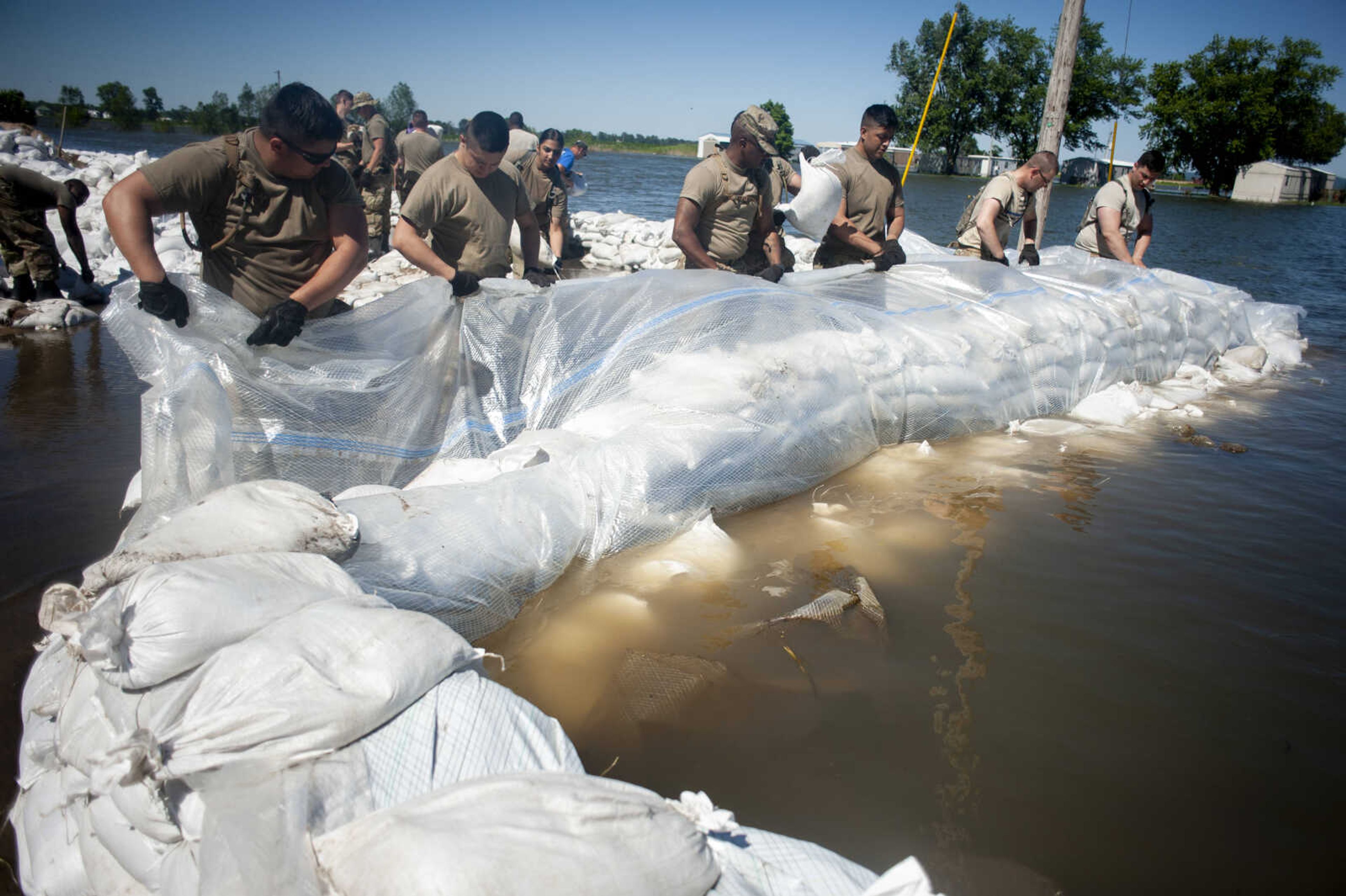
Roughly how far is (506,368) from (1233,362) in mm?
5385

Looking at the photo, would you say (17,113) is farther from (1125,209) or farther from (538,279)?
(1125,209)

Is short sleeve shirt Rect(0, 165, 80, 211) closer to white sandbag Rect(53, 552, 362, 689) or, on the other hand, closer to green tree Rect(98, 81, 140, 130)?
white sandbag Rect(53, 552, 362, 689)

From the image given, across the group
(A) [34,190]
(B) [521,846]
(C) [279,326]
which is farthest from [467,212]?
(A) [34,190]

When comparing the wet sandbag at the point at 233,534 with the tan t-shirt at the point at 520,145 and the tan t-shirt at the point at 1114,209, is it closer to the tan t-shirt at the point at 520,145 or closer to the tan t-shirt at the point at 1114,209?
the tan t-shirt at the point at 520,145

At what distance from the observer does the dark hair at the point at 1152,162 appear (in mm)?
5395

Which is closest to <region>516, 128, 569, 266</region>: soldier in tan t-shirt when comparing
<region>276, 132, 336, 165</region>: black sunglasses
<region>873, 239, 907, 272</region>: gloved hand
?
<region>873, 239, 907, 272</region>: gloved hand

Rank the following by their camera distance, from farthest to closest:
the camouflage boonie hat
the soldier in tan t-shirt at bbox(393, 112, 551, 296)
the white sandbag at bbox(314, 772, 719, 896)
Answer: the camouflage boonie hat < the soldier in tan t-shirt at bbox(393, 112, 551, 296) < the white sandbag at bbox(314, 772, 719, 896)

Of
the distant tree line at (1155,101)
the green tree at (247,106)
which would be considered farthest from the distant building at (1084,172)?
the green tree at (247,106)

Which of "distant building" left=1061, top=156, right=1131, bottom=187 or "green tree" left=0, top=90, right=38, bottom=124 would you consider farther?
"distant building" left=1061, top=156, right=1131, bottom=187

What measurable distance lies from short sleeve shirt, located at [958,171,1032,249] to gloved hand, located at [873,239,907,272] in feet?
3.08

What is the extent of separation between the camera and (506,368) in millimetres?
2797

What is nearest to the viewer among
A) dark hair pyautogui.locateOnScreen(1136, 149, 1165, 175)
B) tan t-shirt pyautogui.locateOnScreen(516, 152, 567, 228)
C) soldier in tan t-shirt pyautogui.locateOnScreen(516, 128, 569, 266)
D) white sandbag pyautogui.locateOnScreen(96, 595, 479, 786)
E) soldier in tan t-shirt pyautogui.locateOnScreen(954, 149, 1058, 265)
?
white sandbag pyautogui.locateOnScreen(96, 595, 479, 786)

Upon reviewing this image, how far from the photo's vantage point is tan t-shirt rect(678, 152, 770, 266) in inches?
141

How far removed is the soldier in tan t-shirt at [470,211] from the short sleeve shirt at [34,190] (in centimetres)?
442
